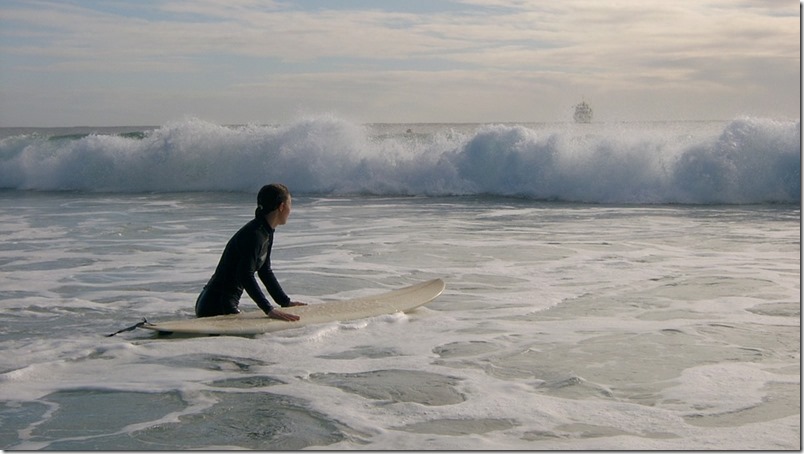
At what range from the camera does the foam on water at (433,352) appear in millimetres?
4377

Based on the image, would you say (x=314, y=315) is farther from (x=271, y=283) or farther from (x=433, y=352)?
(x=433, y=352)

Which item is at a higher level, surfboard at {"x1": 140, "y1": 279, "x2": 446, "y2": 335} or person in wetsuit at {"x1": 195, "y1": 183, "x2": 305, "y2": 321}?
person in wetsuit at {"x1": 195, "y1": 183, "x2": 305, "y2": 321}

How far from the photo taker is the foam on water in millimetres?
4377

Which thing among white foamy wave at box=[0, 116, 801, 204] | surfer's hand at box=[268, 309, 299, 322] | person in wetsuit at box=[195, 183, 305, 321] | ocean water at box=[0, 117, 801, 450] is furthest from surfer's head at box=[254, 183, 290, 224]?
white foamy wave at box=[0, 116, 801, 204]

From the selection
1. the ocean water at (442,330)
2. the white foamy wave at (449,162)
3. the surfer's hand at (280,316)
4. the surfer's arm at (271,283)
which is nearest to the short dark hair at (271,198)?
the surfer's arm at (271,283)

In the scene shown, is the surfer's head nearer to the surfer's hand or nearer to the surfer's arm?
the surfer's arm

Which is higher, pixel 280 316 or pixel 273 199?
pixel 273 199

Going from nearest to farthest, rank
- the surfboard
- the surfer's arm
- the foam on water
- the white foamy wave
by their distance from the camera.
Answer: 1. the foam on water
2. the surfboard
3. the surfer's arm
4. the white foamy wave

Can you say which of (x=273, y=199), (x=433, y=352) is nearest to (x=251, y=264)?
(x=273, y=199)

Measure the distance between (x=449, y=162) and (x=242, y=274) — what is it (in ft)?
51.5

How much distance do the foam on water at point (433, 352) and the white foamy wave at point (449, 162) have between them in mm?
6892

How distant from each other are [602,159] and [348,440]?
634 inches

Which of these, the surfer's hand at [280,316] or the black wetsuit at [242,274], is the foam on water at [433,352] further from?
the black wetsuit at [242,274]

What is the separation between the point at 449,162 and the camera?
21703mm
